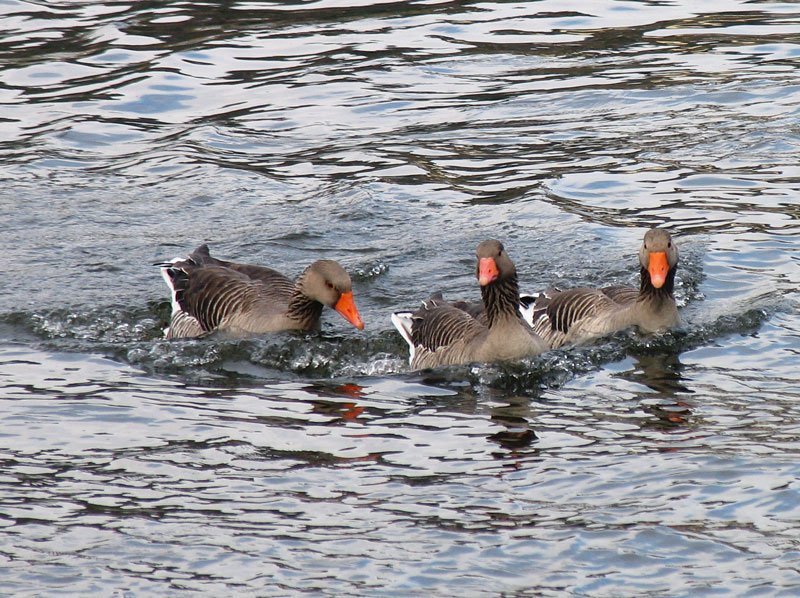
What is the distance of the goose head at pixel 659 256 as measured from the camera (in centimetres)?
1156

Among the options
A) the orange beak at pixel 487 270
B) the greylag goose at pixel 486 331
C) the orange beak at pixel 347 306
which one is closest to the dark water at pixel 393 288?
the greylag goose at pixel 486 331

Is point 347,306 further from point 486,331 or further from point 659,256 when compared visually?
point 659,256

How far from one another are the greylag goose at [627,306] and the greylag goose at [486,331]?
437mm

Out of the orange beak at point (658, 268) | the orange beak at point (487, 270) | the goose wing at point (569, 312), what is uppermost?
the orange beak at point (487, 270)

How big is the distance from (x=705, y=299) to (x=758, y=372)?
2.38 metres

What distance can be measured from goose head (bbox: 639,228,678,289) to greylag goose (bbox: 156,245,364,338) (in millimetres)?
2555

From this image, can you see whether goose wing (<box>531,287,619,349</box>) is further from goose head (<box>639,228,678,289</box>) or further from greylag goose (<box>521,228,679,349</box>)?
goose head (<box>639,228,678,289</box>)

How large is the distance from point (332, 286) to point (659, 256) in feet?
9.25

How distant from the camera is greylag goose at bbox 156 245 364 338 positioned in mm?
11891

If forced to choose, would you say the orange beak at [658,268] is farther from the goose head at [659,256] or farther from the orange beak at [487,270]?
the orange beak at [487,270]

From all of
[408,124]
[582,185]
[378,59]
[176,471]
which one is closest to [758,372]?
[176,471]

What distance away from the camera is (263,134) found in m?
18.5

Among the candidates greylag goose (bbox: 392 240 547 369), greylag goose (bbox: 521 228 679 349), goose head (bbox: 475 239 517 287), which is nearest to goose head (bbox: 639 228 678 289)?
greylag goose (bbox: 521 228 679 349)

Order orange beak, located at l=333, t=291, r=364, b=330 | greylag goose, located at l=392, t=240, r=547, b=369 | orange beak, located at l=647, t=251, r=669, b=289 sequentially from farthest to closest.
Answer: orange beak, located at l=333, t=291, r=364, b=330, orange beak, located at l=647, t=251, r=669, b=289, greylag goose, located at l=392, t=240, r=547, b=369
